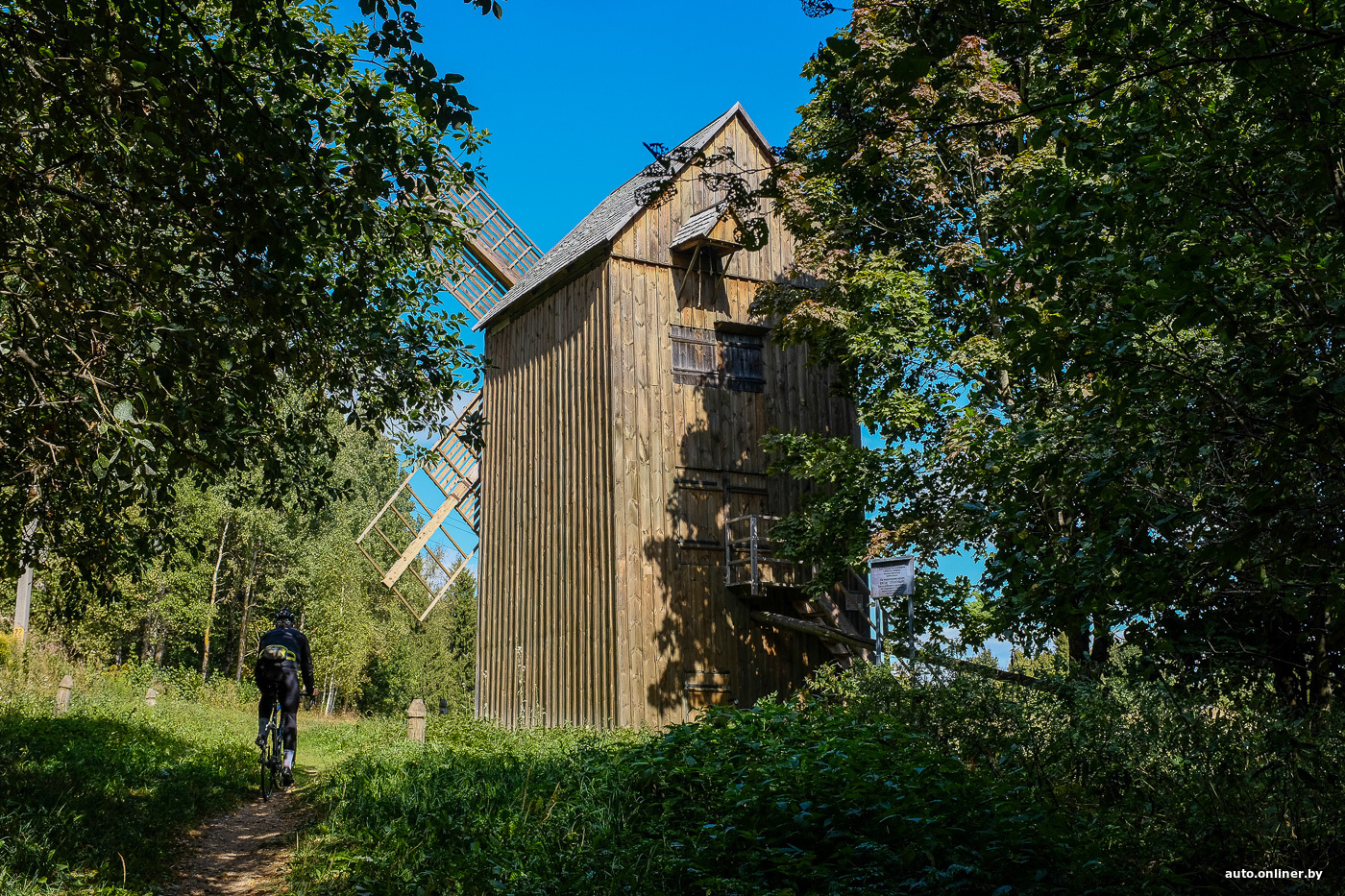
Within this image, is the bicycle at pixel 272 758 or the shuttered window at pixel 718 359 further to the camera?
the shuttered window at pixel 718 359

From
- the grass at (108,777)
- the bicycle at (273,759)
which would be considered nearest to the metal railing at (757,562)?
the grass at (108,777)

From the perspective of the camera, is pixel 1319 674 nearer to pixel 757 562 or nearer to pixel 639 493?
pixel 757 562

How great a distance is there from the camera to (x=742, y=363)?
57.1 ft

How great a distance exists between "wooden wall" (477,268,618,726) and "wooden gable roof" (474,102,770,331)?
37 cm

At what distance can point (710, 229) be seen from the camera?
16.9 meters

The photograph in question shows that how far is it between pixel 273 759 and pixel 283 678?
803mm

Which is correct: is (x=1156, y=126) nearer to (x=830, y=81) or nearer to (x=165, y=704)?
(x=830, y=81)

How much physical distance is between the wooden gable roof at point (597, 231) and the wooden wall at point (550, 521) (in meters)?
0.37

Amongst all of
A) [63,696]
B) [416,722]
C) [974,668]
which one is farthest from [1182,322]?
[63,696]

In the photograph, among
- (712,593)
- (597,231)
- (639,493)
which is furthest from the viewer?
(597,231)

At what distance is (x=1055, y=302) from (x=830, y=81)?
9018 mm

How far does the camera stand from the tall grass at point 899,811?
17.0ft

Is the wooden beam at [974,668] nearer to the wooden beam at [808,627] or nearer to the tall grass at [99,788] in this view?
the wooden beam at [808,627]

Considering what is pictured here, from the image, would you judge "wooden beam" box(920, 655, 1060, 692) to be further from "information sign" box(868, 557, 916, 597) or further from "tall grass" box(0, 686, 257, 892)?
"tall grass" box(0, 686, 257, 892)
